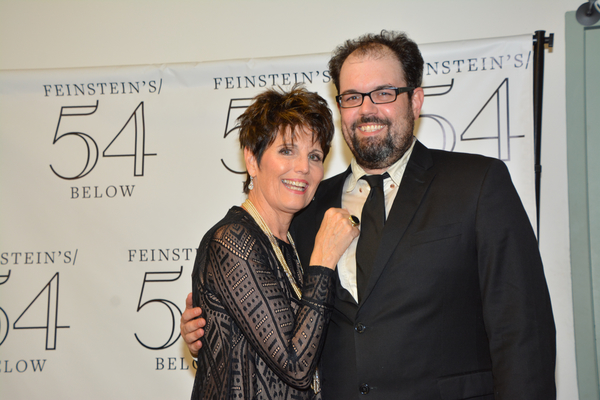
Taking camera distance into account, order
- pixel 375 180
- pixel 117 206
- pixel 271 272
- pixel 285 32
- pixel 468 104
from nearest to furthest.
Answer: pixel 271 272 < pixel 375 180 < pixel 468 104 < pixel 117 206 < pixel 285 32

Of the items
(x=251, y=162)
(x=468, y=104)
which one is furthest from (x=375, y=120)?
(x=468, y=104)

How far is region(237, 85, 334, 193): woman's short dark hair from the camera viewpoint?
174 cm

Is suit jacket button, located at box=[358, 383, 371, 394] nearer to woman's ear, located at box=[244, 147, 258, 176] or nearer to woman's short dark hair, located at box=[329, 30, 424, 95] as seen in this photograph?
woman's ear, located at box=[244, 147, 258, 176]

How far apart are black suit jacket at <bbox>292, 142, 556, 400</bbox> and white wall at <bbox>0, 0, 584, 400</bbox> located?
1109mm

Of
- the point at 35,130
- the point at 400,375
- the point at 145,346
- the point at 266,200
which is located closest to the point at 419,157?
the point at 266,200

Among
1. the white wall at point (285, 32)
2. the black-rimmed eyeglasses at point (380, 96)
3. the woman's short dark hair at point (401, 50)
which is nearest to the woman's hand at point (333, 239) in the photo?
the black-rimmed eyeglasses at point (380, 96)

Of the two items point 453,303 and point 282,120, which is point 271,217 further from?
point 453,303

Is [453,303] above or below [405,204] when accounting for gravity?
below

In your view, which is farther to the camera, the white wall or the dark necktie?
the white wall

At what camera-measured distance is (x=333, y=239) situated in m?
1.61

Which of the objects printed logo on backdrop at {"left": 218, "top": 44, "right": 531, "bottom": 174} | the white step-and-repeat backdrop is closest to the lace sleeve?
the white step-and-repeat backdrop

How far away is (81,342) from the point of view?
103 inches

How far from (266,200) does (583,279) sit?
1643 millimetres

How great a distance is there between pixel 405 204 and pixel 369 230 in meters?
0.15
